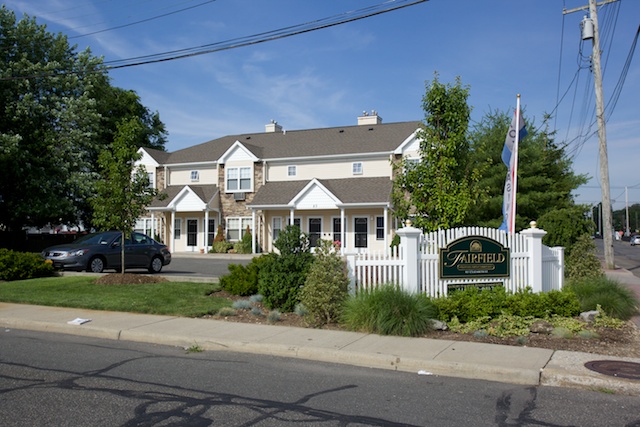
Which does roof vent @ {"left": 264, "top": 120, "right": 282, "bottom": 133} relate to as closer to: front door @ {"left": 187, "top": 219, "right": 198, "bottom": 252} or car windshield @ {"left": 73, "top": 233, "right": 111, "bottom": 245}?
front door @ {"left": 187, "top": 219, "right": 198, "bottom": 252}

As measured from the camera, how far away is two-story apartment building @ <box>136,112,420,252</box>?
3288cm

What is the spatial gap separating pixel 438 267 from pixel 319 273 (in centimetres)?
234

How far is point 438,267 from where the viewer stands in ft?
36.1

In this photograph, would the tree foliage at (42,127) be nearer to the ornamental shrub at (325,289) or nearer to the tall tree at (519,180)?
the tall tree at (519,180)

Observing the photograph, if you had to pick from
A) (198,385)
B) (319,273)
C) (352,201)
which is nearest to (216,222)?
(352,201)

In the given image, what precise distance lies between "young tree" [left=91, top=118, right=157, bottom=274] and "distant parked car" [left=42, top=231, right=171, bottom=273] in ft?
9.05

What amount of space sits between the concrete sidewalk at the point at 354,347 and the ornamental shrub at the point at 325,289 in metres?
0.48

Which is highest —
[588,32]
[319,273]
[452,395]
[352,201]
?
[588,32]

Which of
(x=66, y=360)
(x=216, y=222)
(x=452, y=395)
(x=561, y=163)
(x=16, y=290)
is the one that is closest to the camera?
(x=452, y=395)

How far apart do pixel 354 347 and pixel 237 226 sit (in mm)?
28661

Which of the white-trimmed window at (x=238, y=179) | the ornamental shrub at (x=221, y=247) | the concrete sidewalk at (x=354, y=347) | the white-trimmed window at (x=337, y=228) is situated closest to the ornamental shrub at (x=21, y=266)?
the concrete sidewalk at (x=354, y=347)

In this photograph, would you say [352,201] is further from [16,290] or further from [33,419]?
[33,419]

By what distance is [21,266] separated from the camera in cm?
1678

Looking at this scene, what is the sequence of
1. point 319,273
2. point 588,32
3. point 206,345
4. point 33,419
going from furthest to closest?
1. point 588,32
2. point 319,273
3. point 206,345
4. point 33,419
